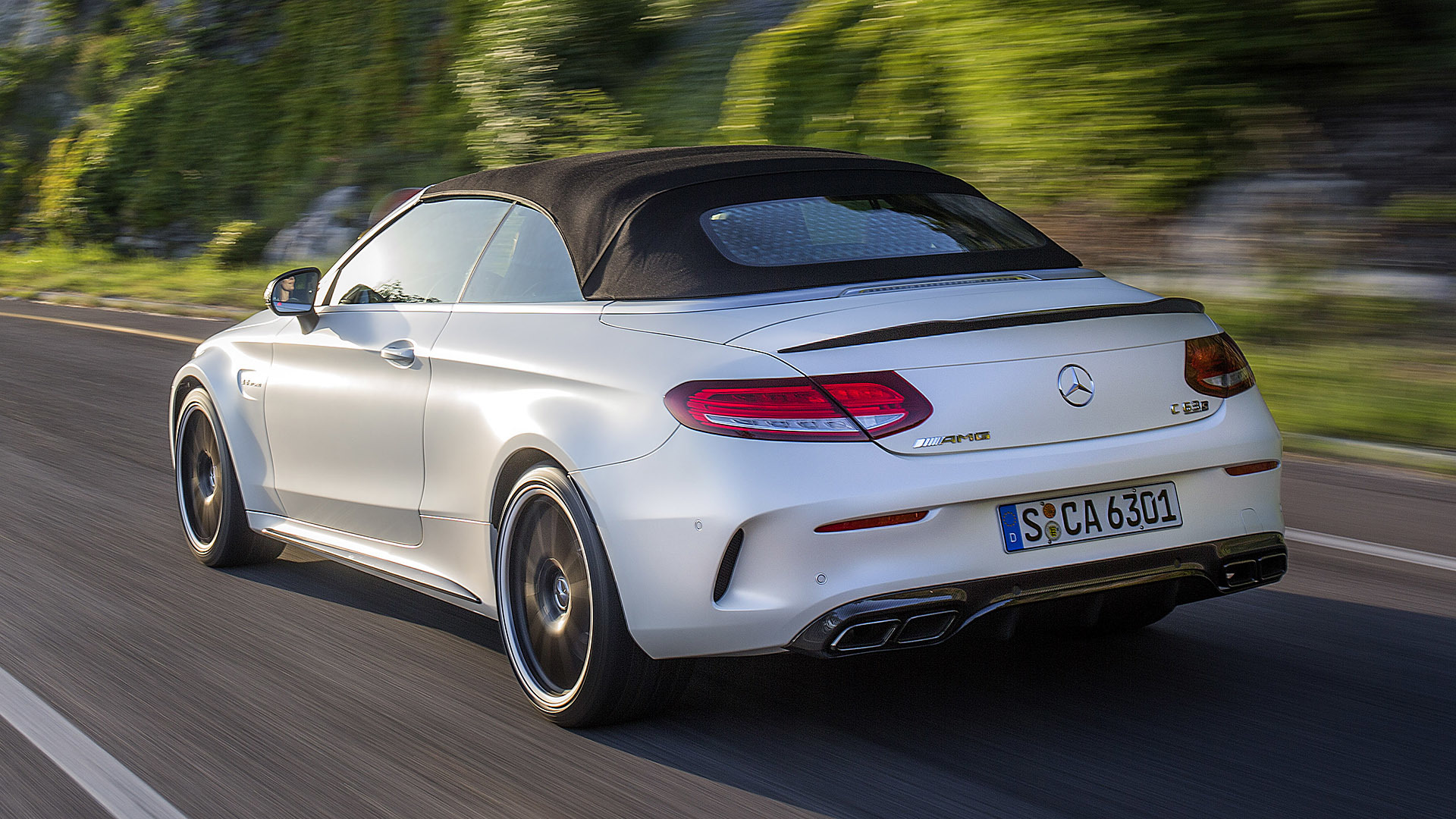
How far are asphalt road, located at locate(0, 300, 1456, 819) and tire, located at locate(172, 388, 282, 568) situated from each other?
13 centimetres

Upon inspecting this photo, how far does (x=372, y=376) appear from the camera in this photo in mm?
4910

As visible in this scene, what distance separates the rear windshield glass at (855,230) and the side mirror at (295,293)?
1.93m

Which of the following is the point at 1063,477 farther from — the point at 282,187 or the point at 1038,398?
the point at 282,187

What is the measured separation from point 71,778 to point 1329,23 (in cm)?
946

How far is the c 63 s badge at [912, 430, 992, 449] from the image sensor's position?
3498 millimetres

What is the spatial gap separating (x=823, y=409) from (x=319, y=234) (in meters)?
20.8

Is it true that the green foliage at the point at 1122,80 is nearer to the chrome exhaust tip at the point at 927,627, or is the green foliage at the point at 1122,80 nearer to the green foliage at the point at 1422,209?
the green foliage at the point at 1422,209

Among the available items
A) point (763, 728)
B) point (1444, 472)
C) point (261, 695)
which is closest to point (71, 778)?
point (261, 695)

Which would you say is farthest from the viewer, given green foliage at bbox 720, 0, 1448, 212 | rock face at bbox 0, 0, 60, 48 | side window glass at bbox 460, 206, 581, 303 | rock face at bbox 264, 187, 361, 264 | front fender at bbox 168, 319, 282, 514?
rock face at bbox 0, 0, 60, 48

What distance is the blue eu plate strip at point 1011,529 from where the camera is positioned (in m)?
3.55

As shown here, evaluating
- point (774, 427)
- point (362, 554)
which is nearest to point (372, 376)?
point (362, 554)

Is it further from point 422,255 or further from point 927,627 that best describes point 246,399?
→ point 927,627

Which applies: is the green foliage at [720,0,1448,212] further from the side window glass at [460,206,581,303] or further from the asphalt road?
the side window glass at [460,206,581,303]

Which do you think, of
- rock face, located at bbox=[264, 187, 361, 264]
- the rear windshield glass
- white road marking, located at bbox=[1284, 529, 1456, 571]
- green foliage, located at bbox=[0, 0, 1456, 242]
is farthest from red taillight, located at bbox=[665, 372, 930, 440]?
rock face, located at bbox=[264, 187, 361, 264]
